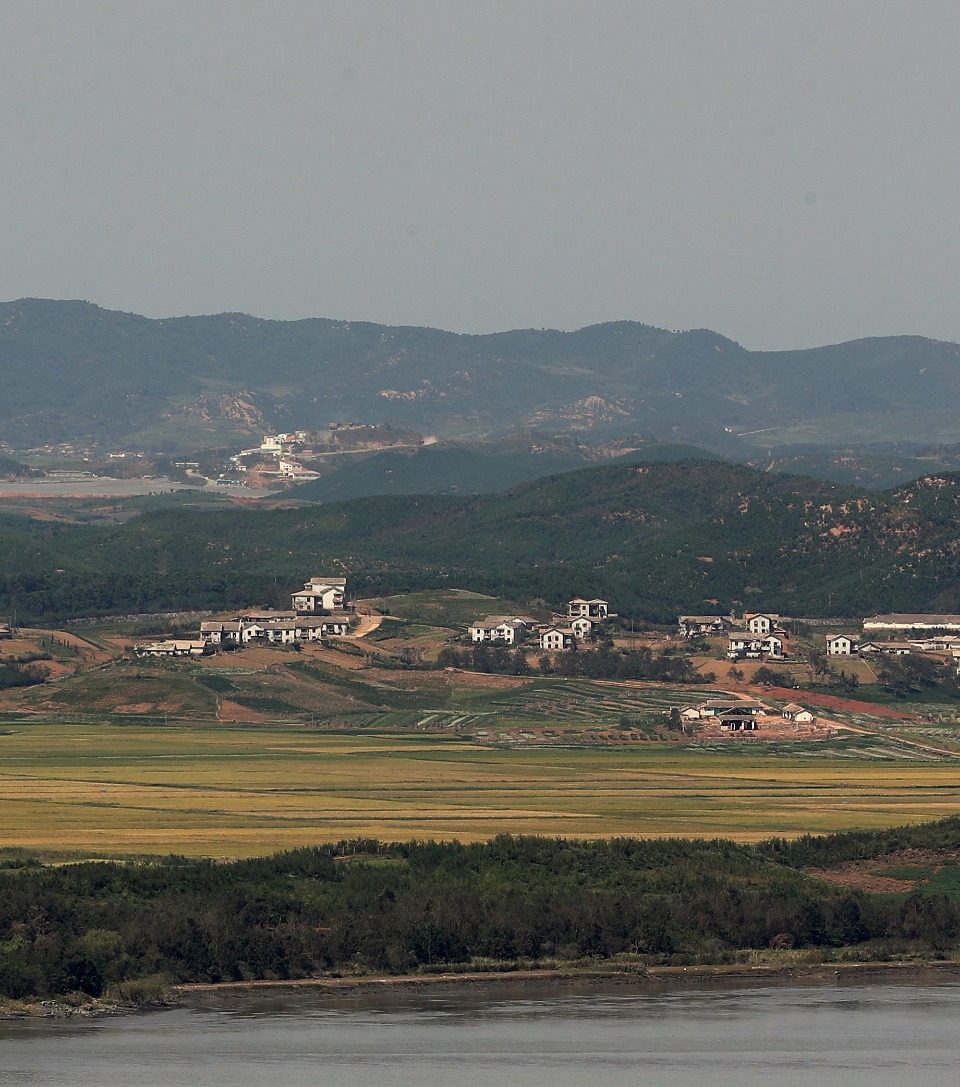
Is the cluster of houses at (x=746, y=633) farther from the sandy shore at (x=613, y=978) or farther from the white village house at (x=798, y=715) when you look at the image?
the sandy shore at (x=613, y=978)

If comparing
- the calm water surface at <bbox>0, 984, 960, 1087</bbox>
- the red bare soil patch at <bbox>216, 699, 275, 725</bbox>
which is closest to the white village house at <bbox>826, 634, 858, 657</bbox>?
the red bare soil patch at <bbox>216, 699, 275, 725</bbox>

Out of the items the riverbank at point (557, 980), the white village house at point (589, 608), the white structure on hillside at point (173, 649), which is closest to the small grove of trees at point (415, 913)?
the riverbank at point (557, 980)

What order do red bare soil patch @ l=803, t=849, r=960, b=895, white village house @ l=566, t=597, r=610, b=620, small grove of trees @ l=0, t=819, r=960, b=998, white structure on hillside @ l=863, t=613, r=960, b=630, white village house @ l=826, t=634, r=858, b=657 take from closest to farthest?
1. small grove of trees @ l=0, t=819, r=960, b=998
2. red bare soil patch @ l=803, t=849, r=960, b=895
3. white village house @ l=826, t=634, r=858, b=657
4. white structure on hillside @ l=863, t=613, r=960, b=630
5. white village house @ l=566, t=597, r=610, b=620

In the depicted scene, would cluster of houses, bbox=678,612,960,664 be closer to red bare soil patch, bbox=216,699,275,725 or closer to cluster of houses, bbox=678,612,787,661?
cluster of houses, bbox=678,612,787,661

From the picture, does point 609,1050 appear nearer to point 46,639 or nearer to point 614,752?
point 614,752

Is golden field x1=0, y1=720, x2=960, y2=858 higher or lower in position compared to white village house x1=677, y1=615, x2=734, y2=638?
lower

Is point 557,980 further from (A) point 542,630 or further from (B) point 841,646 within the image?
(A) point 542,630

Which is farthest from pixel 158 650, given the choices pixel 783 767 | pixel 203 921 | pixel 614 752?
pixel 203 921
